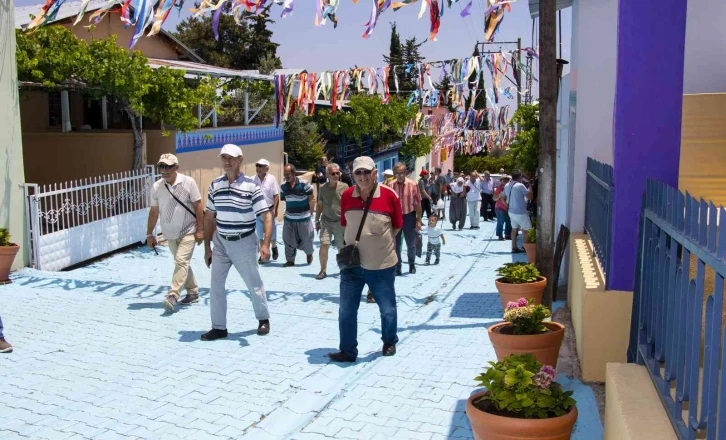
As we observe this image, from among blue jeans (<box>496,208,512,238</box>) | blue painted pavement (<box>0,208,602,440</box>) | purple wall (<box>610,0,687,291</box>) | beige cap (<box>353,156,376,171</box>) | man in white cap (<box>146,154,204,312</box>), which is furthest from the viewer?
blue jeans (<box>496,208,512,238</box>)

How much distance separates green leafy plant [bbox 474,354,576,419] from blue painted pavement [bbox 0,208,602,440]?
2.83 feet

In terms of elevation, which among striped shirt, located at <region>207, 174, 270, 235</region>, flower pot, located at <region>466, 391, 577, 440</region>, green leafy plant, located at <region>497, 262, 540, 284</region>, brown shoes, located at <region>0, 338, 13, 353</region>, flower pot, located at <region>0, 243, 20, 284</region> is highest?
striped shirt, located at <region>207, 174, 270, 235</region>

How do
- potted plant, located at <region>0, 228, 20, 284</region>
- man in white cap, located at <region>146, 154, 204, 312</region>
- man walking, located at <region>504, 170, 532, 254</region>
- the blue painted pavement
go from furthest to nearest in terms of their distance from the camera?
man walking, located at <region>504, 170, 532, 254</region> < potted plant, located at <region>0, 228, 20, 284</region> < man in white cap, located at <region>146, 154, 204, 312</region> < the blue painted pavement

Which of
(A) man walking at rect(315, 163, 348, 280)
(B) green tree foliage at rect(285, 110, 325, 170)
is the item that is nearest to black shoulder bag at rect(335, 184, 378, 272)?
(A) man walking at rect(315, 163, 348, 280)

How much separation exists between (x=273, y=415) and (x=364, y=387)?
82 centimetres

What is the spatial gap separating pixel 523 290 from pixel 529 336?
1.62 metres

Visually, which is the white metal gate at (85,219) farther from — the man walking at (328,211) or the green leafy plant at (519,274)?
the green leafy plant at (519,274)

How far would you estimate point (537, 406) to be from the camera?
3732mm

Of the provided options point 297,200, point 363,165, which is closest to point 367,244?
point 363,165

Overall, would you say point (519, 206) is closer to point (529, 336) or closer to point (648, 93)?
point (529, 336)

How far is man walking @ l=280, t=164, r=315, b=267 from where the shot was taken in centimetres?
1126

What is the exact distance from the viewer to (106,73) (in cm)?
1199

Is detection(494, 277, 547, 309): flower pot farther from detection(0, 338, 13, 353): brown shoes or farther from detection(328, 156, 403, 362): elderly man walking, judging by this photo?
detection(0, 338, 13, 353): brown shoes

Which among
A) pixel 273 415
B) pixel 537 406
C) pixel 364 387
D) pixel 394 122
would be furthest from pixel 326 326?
pixel 394 122
